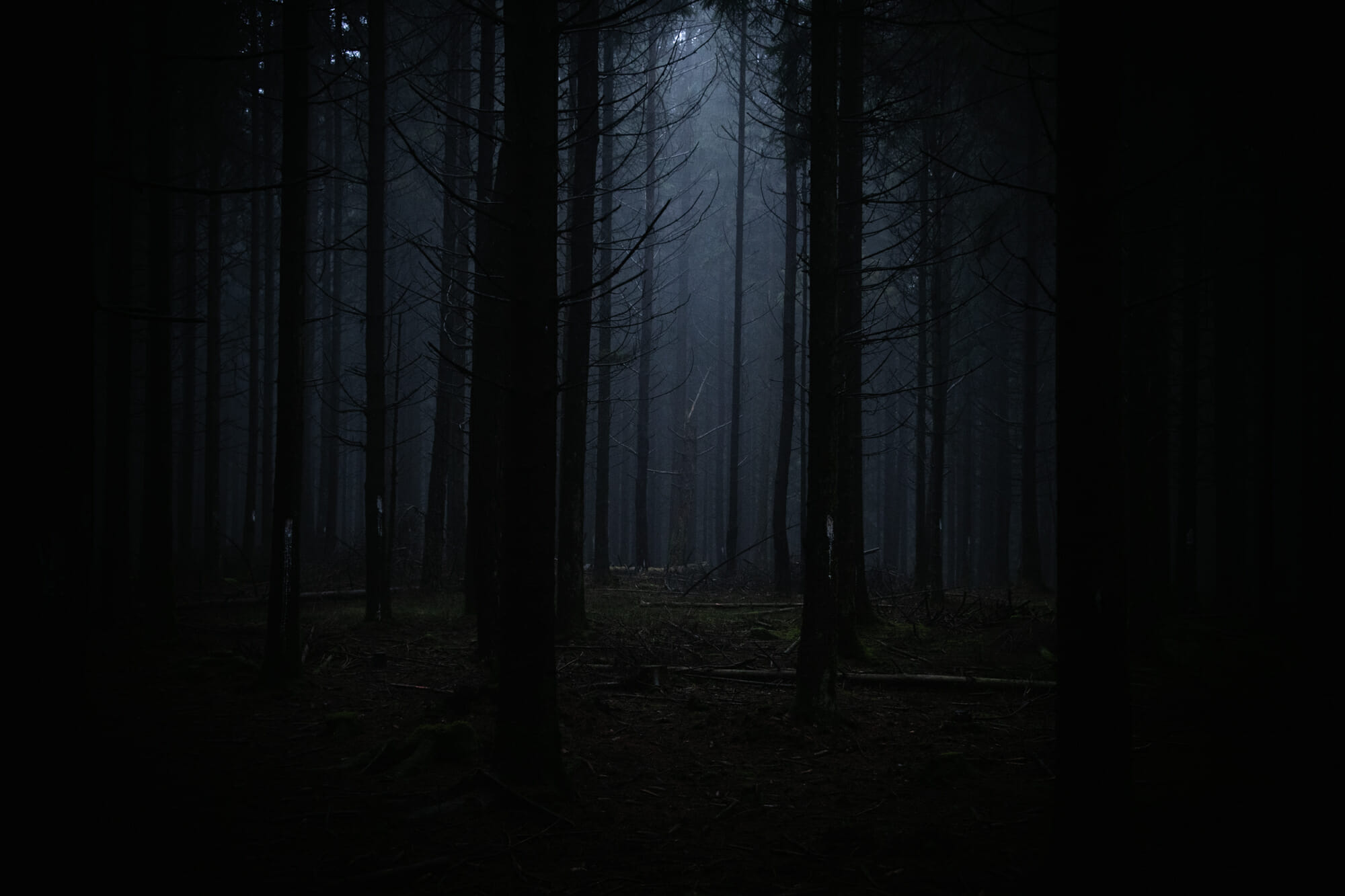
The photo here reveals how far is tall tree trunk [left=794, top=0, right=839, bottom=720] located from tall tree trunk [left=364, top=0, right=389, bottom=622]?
6.79 meters

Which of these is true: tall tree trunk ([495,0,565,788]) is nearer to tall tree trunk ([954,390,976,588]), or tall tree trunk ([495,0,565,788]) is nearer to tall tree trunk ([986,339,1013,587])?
tall tree trunk ([954,390,976,588])

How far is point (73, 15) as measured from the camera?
2.58m

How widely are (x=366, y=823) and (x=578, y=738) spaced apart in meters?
2.05

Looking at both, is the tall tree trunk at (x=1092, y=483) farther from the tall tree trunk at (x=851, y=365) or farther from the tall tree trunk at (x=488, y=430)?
the tall tree trunk at (x=488, y=430)

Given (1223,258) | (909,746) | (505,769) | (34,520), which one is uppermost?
(1223,258)

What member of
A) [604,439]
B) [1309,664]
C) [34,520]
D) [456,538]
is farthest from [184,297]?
[1309,664]

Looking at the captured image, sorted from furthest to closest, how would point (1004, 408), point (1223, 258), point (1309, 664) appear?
point (1004, 408) < point (1223, 258) < point (1309, 664)

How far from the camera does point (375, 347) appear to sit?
1164 cm

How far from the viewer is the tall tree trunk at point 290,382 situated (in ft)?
23.8

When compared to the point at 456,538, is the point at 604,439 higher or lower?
higher

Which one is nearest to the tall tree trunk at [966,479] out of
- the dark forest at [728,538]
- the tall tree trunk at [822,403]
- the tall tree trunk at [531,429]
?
the dark forest at [728,538]

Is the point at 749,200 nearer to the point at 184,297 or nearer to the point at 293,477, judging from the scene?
the point at 184,297

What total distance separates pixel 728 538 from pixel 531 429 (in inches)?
602

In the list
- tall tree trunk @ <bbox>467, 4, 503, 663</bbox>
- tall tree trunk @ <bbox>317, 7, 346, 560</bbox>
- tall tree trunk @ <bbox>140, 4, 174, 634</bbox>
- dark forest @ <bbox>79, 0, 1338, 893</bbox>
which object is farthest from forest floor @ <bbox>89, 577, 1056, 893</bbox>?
tall tree trunk @ <bbox>317, 7, 346, 560</bbox>
